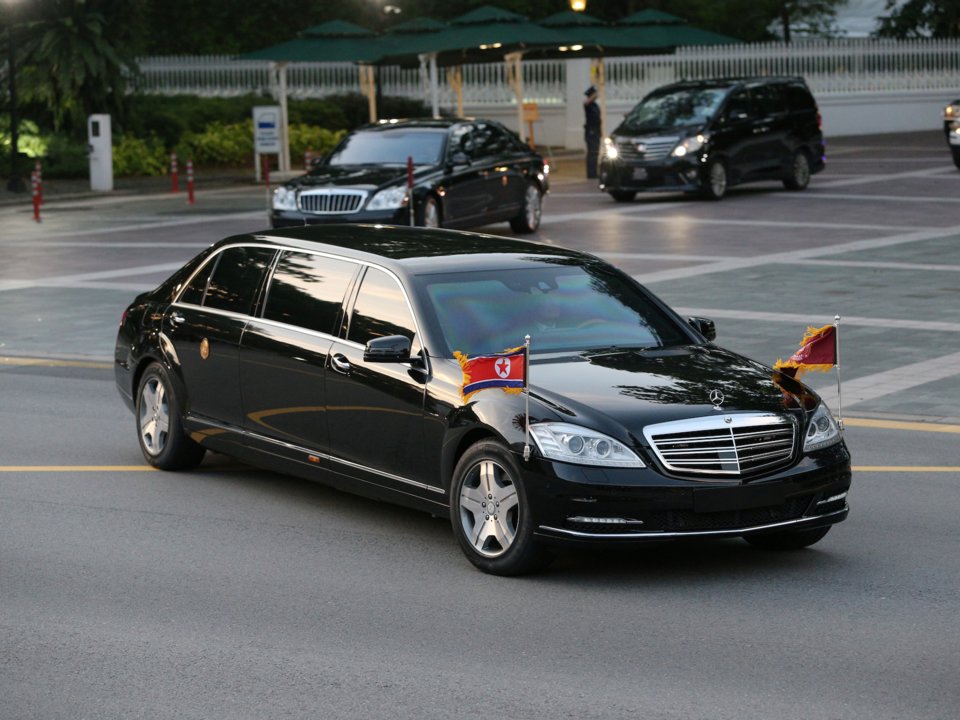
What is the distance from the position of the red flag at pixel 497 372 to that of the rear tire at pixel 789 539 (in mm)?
1349

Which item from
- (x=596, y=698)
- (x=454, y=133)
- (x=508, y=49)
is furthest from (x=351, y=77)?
(x=596, y=698)

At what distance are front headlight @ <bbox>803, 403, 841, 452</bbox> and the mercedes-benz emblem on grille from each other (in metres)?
0.42

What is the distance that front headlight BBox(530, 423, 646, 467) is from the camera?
7.57 metres

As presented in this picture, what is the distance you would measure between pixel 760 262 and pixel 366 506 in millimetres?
12381

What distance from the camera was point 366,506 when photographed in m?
9.52

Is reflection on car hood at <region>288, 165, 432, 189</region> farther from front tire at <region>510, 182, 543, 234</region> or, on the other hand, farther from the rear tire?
the rear tire

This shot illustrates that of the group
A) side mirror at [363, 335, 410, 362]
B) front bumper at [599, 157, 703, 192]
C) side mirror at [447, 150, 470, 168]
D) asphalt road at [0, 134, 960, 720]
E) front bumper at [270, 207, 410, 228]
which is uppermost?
side mirror at [447, 150, 470, 168]

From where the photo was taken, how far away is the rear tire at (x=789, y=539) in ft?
27.0

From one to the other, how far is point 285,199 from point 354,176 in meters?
0.96

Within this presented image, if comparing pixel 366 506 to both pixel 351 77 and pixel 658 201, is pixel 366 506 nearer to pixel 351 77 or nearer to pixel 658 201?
pixel 658 201

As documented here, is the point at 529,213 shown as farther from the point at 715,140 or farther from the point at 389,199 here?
the point at 715,140

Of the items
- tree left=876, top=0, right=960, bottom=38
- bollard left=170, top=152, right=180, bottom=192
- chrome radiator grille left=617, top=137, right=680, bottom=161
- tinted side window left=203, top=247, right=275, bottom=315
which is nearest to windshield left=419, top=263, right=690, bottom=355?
tinted side window left=203, top=247, right=275, bottom=315

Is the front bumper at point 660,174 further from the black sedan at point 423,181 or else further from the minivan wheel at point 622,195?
the black sedan at point 423,181

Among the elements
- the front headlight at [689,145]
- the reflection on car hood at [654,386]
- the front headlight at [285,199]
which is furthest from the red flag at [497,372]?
the front headlight at [689,145]
